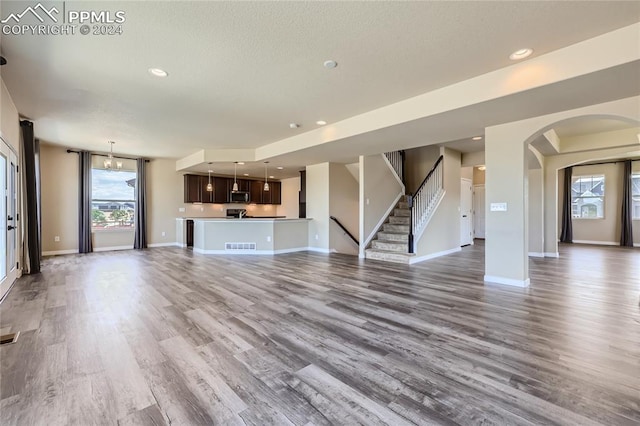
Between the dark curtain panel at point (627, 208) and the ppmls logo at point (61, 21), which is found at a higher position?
the ppmls logo at point (61, 21)

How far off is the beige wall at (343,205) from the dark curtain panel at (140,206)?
5.66 metres

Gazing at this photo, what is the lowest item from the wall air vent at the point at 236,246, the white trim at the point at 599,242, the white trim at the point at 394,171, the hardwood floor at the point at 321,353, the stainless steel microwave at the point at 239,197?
the hardwood floor at the point at 321,353

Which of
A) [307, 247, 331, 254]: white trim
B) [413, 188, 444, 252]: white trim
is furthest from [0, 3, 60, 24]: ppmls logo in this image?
[307, 247, 331, 254]: white trim

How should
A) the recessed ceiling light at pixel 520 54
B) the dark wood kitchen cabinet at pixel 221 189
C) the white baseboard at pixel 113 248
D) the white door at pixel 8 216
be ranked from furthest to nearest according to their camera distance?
Result: the dark wood kitchen cabinet at pixel 221 189, the white baseboard at pixel 113 248, the white door at pixel 8 216, the recessed ceiling light at pixel 520 54

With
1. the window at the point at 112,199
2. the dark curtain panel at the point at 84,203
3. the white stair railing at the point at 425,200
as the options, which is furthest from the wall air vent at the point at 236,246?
the white stair railing at the point at 425,200

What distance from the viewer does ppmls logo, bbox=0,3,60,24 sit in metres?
2.26

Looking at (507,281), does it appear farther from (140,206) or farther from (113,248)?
(113,248)

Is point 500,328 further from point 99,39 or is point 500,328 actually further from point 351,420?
point 99,39

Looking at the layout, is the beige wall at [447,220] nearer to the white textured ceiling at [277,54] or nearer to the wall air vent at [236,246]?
the white textured ceiling at [277,54]

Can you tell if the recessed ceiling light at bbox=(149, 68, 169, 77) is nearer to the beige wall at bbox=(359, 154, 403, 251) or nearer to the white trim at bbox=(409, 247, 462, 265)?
the beige wall at bbox=(359, 154, 403, 251)

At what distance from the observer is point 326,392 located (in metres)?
1.78

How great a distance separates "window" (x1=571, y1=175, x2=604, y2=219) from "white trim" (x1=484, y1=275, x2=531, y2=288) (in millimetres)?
7780

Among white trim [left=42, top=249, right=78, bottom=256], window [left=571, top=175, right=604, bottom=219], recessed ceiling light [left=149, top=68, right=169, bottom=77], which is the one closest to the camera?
recessed ceiling light [left=149, top=68, right=169, bottom=77]

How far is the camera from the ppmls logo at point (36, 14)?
7.40 feet
